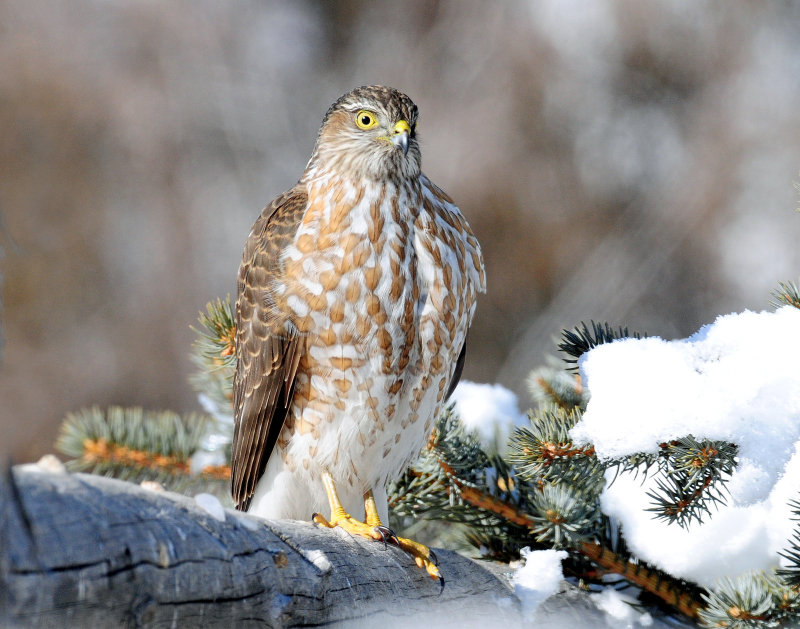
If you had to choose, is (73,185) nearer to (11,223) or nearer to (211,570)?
(11,223)

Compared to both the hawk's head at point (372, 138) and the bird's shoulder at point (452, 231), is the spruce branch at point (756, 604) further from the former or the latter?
the hawk's head at point (372, 138)

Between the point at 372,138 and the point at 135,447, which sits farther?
the point at 135,447

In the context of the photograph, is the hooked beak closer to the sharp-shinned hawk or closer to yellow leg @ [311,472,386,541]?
the sharp-shinned hawk

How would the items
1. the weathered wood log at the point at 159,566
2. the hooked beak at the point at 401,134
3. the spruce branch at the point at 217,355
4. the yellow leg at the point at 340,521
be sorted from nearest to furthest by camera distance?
the weathered wood log at the point at 159,566 → the yellow leg at the point at 340,521 → the hooked beak at the point at 401,134 → the spruce branch at the point at 217,355

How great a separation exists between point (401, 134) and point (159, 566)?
1.53 meters

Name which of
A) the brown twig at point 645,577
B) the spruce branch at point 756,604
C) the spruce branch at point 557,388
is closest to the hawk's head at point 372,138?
the spruce branch at point 557,388

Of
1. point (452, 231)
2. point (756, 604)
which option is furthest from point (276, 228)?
point (756, 604)

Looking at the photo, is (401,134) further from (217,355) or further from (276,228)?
(217,355)

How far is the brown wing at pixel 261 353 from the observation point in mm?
2371

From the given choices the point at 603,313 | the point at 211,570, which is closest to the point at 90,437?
the point at 211,570

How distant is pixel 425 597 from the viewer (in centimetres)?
196

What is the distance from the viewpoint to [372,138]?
101 inches

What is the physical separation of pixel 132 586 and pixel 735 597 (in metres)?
1.26

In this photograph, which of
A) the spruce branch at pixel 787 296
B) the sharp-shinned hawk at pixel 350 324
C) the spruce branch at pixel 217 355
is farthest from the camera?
the spruce branch at pixel 217 355
